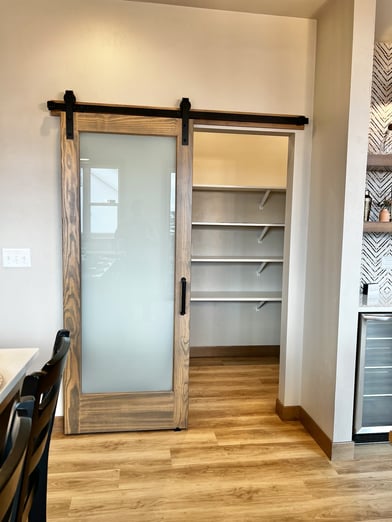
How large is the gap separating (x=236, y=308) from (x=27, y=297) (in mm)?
2362

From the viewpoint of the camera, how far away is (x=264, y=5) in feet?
8.47

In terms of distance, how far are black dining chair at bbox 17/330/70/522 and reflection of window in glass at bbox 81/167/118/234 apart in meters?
1.32

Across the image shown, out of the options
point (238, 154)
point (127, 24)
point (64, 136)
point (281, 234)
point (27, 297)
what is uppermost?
point (127, 24)

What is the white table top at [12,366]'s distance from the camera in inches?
54.9

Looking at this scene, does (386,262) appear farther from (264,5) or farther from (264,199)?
(264,5)

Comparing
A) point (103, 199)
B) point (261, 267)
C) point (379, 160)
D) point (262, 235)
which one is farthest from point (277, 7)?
point (261, 267)

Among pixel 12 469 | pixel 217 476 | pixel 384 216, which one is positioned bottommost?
pixel 217 476

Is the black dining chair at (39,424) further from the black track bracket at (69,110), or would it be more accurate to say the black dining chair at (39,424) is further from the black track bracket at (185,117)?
the black track bracket at (185,117)

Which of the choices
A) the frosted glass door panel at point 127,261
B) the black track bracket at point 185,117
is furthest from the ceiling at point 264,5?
the frosted glass door panel at point 127,261

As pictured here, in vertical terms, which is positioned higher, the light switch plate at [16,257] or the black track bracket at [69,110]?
the black track bracket at [69,110]

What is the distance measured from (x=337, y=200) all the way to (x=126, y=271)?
59.0 inches

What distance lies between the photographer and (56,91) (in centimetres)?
254

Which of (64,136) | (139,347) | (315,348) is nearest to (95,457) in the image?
(139,347)

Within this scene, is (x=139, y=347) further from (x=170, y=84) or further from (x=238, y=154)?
(x=238, y=154)
